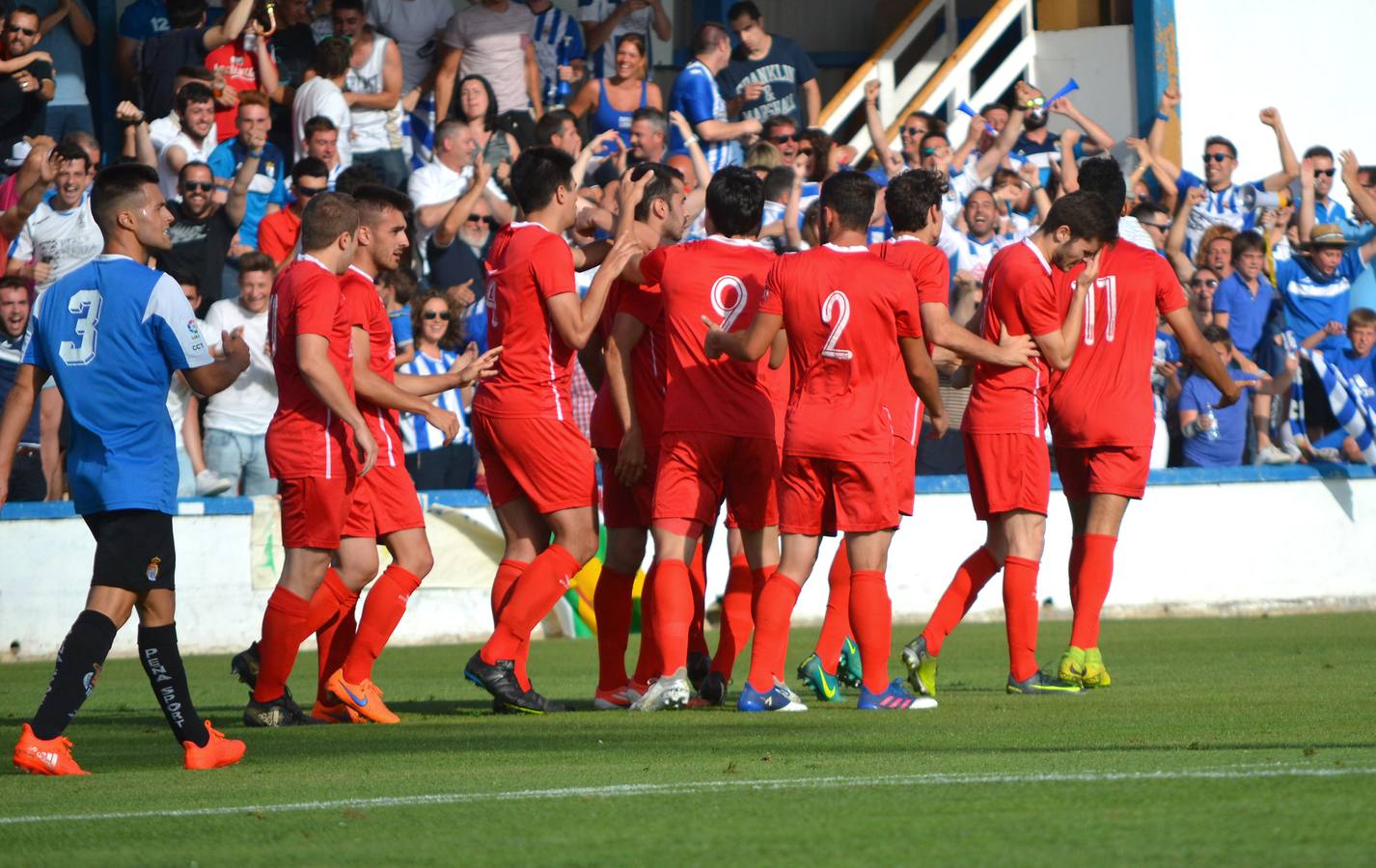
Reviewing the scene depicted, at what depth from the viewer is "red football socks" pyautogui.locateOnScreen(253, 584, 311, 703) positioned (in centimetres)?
866

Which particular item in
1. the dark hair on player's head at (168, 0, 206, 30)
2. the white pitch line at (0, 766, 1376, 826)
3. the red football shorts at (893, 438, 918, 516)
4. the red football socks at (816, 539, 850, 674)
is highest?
the dark hair on player's head at (168, 0, 206, 30)

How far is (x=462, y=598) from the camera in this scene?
14930 millimetres

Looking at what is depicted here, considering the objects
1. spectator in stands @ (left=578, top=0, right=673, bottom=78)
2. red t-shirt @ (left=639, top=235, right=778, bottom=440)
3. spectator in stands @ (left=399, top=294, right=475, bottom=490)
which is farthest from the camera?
spectator in stands @ (left=578, top=0, right=673, bottom=78)

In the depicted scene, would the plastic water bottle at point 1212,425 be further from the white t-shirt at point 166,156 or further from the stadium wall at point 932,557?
→ the white t-shirt at point 166,156

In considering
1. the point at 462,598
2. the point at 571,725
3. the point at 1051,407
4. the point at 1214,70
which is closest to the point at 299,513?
the point at 571,725

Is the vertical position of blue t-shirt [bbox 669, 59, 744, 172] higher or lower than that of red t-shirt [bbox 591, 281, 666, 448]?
higher

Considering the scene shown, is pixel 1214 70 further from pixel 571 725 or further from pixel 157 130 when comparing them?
pixel 571 725

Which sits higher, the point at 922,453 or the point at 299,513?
the point at 299,513

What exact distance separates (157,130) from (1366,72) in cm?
1395

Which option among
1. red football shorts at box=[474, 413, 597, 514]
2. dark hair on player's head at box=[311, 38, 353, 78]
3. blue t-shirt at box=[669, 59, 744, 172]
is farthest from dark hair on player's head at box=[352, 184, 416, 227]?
blue t-shirt at box=[669, 59, 744, 172]

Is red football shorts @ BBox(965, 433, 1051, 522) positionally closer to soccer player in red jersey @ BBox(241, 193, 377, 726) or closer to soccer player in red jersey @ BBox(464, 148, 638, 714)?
soccer player in red jersey @ BBox(464, 148, 638, 714)

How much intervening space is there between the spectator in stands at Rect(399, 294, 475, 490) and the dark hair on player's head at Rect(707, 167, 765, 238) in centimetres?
561

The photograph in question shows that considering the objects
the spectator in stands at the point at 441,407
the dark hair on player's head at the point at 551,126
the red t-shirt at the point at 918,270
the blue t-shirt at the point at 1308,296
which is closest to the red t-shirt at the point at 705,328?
the red t-shirt at the point at 918,270

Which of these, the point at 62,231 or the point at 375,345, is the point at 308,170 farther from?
the point at 375,345
